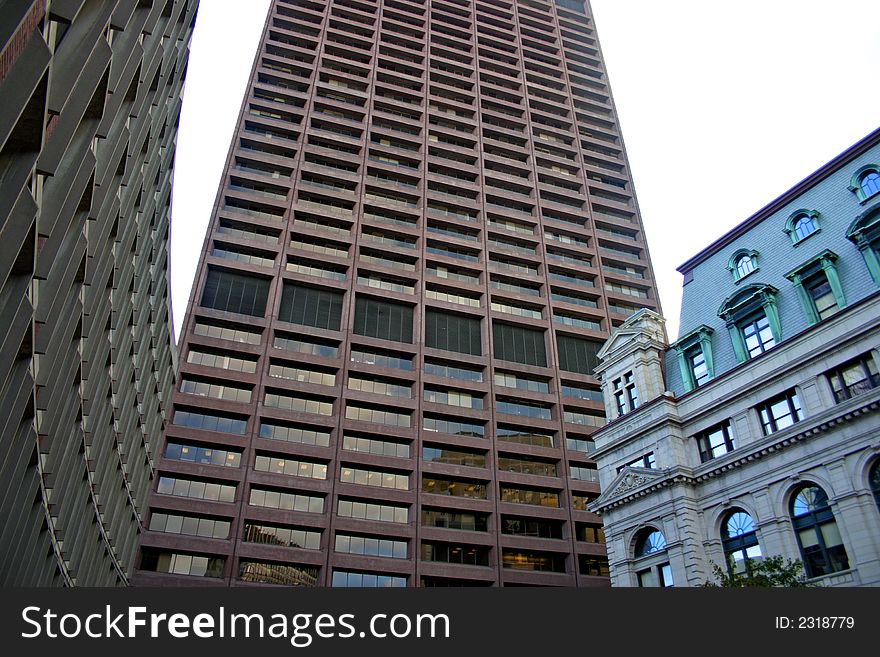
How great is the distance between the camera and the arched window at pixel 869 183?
3072 centimetres

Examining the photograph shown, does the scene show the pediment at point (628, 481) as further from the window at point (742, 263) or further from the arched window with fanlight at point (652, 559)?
the window at point (742, 263)

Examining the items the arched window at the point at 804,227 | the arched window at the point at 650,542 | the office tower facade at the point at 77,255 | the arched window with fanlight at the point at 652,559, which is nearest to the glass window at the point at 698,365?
the arched window at the point at 804,227

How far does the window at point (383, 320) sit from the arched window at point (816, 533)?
4234cm

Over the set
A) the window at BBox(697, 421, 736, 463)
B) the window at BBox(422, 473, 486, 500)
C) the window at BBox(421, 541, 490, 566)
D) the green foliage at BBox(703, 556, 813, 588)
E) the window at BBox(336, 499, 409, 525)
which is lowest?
the green foliage at BBox(703, 556, 813, 588)

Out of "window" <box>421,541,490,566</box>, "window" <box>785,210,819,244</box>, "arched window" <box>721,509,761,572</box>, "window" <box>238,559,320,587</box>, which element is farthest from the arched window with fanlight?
"window" <box>238,559,320,587</box>

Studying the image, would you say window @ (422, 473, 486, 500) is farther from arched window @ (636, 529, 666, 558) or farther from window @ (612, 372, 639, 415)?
arched window @ (636, 529, 666, 558)

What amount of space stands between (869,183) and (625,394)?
15.3 metres

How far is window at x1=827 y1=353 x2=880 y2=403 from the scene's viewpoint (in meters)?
27.2

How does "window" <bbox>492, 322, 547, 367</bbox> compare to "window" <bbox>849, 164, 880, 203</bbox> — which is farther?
"window" <bbox>492, 322, 547, 367</bbox>

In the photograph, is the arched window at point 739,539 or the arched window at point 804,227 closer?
the arched window at point 739,539

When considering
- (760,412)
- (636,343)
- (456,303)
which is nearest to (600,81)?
(456,303)

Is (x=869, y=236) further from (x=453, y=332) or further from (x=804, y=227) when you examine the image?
(x=453, y=332)

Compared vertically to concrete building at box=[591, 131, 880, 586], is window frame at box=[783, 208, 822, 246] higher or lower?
higher

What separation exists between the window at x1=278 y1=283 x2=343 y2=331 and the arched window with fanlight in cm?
3760
